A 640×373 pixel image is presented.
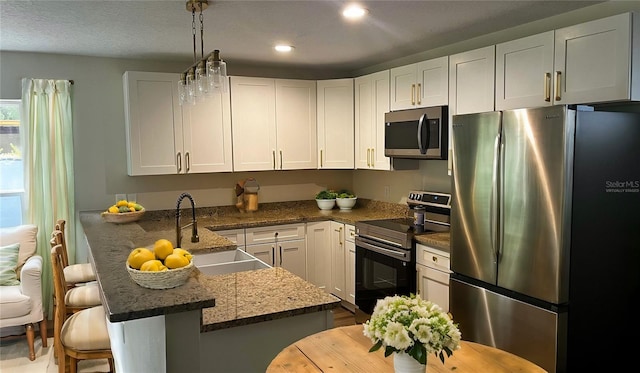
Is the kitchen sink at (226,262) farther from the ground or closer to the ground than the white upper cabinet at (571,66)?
closer to the ground

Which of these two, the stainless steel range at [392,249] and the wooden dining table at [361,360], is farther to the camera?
the stainless steel range at [392,249]

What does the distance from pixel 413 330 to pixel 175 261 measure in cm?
103

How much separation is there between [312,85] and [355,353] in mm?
3671

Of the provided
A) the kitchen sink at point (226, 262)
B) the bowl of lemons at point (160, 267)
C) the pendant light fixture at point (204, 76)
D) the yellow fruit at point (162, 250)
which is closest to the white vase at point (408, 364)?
the bowl of lemons at point (160, 267)

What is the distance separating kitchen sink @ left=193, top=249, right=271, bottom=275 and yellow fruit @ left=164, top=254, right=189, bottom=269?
91 centimetres

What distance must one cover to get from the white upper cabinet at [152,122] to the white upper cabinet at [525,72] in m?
2.76

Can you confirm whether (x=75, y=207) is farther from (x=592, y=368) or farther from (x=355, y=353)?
(x=592, y=368)

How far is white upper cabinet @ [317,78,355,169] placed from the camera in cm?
490

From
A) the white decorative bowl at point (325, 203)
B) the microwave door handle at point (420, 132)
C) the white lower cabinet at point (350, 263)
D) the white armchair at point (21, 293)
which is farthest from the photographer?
the white decorative bowl at point (325, 203)

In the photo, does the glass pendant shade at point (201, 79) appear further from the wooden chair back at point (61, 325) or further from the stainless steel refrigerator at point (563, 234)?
the stainless steel refrigerator at point (563, 234)

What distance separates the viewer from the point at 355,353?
172 centimetres

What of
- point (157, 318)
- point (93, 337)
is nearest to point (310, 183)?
point (93, 337)

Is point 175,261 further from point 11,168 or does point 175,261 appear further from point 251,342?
point 11,168

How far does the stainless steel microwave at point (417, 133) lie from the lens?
372 cm
